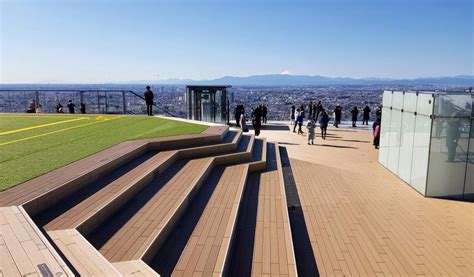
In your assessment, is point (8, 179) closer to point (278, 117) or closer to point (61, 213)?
point (61, 213)

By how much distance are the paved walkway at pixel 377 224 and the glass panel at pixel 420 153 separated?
0.32 metres

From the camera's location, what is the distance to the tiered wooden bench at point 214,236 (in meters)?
4.67

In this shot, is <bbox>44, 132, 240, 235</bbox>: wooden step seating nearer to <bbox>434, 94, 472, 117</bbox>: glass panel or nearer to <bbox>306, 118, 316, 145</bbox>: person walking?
<bbox>434, 94, 472, 117</bbox>: glass panel

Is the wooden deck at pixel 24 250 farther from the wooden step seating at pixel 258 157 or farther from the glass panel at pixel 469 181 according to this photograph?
the glass panel at pixel 469 181

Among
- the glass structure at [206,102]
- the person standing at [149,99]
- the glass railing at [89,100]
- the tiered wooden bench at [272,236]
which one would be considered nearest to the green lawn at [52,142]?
the person standing at [149,99]

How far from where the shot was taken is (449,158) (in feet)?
32.6

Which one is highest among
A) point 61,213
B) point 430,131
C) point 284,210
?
point 430,131

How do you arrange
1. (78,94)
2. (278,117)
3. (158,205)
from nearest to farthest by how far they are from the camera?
(158,205)
(78,94)
(278,117)

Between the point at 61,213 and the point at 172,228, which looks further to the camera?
the point at 172,228

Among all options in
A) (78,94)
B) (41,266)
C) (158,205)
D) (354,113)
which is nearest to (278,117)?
(354,113)

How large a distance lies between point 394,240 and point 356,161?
7.72 m

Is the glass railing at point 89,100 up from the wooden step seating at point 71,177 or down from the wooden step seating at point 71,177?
up

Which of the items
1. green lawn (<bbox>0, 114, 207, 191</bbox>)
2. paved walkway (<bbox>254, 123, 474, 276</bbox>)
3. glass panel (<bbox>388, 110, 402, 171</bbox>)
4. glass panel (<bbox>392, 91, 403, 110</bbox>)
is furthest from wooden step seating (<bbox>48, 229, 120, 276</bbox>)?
glass panel (<bbox>392, 91, 403, 110</bbox>)

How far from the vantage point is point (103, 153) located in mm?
8516
